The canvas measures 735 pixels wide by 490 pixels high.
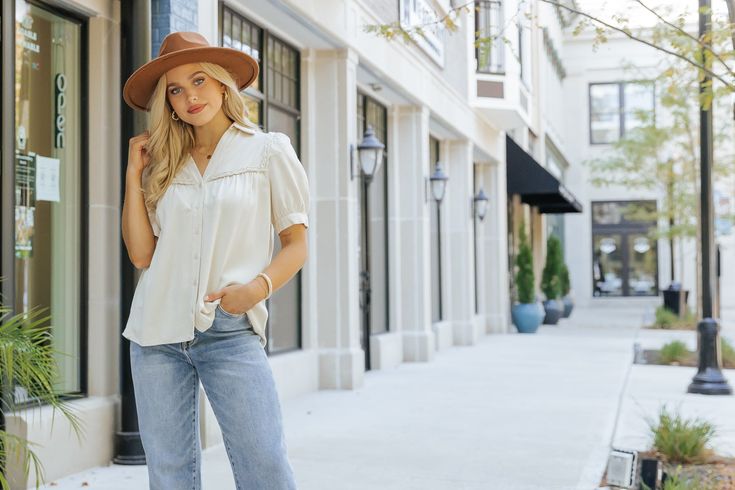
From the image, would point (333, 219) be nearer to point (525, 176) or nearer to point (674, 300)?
point (525, 176)

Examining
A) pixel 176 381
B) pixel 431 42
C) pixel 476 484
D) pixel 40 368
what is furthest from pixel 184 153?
pixel 431 42

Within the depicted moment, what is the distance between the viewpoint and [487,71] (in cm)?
1662

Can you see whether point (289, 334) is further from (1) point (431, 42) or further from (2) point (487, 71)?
(2) point (487, 71)

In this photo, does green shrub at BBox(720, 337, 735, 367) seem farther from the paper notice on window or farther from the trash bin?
the paper notice on window

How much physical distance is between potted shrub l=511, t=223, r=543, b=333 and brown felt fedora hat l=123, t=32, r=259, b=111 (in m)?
16.4

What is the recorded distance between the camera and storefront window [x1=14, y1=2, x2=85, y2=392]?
5.64m

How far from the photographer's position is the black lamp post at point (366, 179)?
10078mm

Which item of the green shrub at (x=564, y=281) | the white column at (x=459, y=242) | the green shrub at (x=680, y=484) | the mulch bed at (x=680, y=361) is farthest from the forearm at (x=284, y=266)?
the green shrub at (x=564, y=281)

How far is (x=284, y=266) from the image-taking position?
2574 mm

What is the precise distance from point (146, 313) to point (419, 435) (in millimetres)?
4956

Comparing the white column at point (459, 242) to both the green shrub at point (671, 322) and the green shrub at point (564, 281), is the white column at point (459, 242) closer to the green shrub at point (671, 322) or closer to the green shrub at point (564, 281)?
the green shrub at point (671, 322)

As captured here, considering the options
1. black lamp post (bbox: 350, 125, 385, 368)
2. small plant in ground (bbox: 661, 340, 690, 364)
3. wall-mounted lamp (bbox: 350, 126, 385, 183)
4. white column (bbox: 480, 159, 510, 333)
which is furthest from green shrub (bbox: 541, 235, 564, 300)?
wall-mounted lamp (bbox: 350, 126, 385, 183)

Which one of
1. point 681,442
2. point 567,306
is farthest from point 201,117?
point 567,306

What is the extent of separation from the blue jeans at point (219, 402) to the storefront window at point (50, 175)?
11.0 ft
